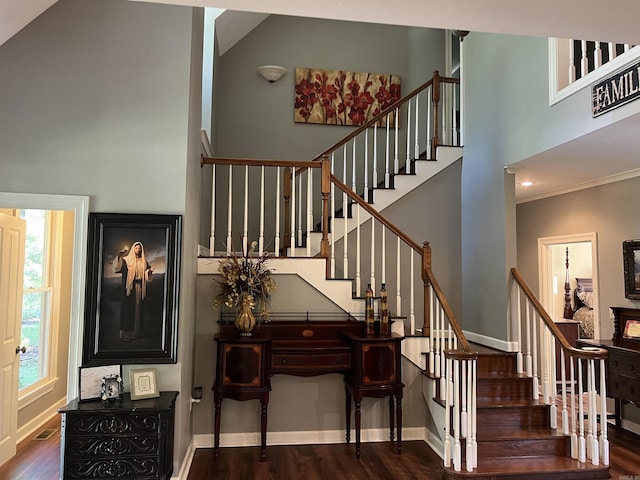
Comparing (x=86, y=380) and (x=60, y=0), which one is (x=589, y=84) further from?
(x=86, y=380)

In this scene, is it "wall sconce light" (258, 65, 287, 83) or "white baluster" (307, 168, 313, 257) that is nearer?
"white baluster" (307, 168, 313, 257)

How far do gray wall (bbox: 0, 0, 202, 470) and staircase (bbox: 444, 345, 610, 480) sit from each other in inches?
93.1

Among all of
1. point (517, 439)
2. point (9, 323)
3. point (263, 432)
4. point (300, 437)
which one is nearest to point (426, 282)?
point (517, 439)

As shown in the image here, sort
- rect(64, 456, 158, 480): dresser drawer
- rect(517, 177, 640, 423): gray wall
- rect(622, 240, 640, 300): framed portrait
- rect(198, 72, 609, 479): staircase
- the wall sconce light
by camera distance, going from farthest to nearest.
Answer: the wall sconce light, rect(517, 177, 640, 423): gray wall, rect(622, 240, 640, 300): framed portrait, rect(198, 72, 609, 479): staircase, rect(64, 456, 158, 480): dresser drawer

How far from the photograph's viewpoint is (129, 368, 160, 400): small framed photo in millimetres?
3154

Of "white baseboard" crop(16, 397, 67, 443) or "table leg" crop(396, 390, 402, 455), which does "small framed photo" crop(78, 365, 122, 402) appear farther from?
"table leg" crop(396, 390, 402, 455)

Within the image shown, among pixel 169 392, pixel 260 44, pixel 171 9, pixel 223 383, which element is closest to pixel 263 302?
pixel 223 383

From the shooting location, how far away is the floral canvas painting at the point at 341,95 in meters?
6.82

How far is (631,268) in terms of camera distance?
476cm

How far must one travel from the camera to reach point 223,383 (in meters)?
3.91

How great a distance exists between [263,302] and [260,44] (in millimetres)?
4098

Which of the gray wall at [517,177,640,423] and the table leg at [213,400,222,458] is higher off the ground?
the gray wall at [517,177,640,423]

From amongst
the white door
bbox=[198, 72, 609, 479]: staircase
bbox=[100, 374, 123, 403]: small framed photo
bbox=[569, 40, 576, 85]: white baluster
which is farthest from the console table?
bbox=[569, 40, 576, 85]: white baluster

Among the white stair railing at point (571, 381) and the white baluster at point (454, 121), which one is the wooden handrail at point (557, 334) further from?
the white baluster at point (454, 121)
